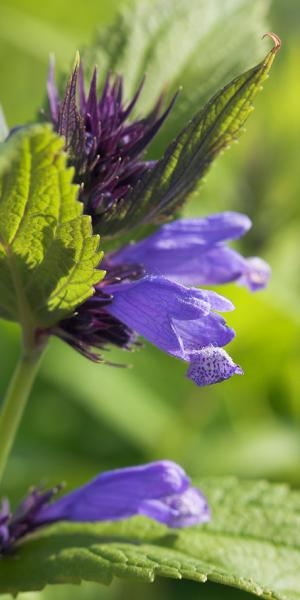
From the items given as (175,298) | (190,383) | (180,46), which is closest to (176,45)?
(180,46)

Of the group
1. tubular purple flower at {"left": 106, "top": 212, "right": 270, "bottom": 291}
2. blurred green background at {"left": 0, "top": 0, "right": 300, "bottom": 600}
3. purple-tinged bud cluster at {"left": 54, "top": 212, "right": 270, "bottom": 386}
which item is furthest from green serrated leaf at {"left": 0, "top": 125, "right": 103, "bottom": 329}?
blurred green background at {"left": 0, "top": 0, "right": 300, "bottom": 600}

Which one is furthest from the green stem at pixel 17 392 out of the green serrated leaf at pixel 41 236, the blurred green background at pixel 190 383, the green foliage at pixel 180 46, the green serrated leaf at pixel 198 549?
the blurred green background at pixel 190 383

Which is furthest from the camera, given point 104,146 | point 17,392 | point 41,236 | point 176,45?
point 176,45

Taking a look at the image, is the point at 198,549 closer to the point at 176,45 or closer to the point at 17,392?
the point at 17,392

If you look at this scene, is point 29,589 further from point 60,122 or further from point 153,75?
point 153,75

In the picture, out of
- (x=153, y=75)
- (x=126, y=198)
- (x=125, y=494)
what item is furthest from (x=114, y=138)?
(x=125, y=494)

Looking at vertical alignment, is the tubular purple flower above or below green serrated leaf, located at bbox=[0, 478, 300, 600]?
above

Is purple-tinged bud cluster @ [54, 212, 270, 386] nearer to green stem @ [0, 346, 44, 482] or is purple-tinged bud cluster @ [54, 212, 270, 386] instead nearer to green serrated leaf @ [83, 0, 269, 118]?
green stem @ [0, 346, 44, 482]

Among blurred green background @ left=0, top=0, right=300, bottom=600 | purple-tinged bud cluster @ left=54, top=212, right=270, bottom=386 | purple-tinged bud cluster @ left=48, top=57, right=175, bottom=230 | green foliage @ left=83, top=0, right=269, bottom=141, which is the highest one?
green foliage @ left=83, top=0, right=269, bottom=141
